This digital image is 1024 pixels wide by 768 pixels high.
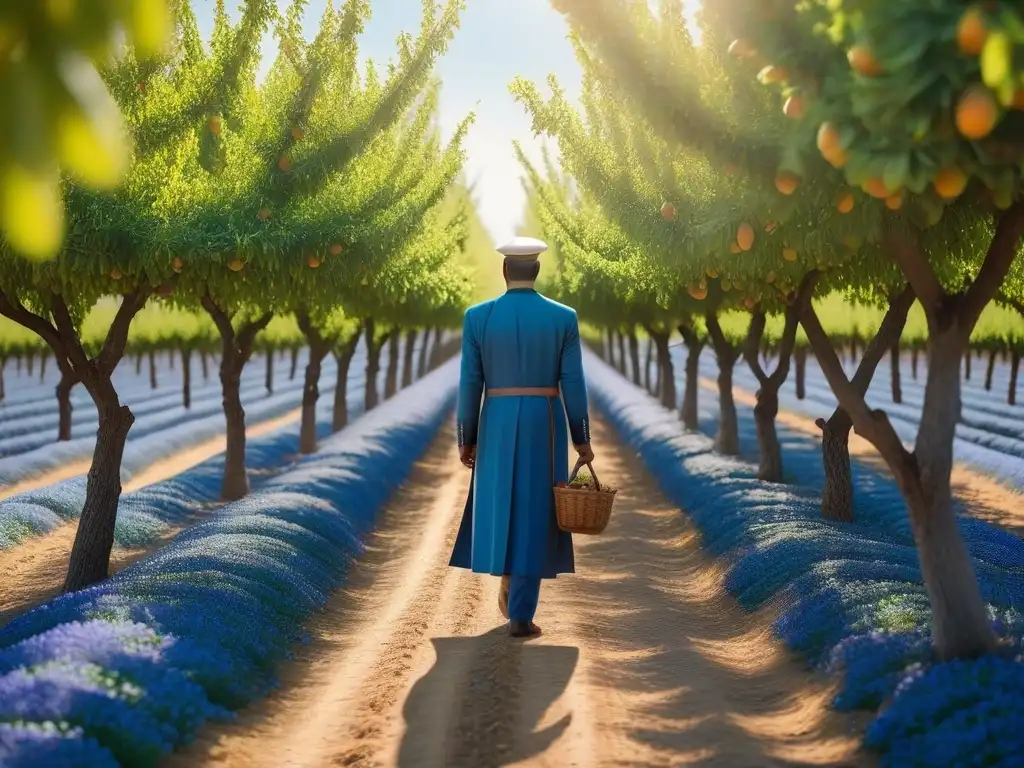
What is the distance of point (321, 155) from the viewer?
480 inches

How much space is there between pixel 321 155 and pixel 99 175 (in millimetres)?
10224

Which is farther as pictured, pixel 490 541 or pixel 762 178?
pixel 490 541

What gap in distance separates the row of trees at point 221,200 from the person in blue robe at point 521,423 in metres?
2.68

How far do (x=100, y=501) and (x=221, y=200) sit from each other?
3.20 metres

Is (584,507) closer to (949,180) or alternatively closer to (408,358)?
(949,180)

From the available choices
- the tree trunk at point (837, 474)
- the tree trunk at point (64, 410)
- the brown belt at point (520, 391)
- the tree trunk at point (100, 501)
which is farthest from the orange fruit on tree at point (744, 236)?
the tree trunk at point (64, 410)

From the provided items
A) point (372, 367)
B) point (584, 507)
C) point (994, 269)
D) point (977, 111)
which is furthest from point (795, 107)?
point (372, 367)

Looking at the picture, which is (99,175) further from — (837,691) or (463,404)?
(463,404)

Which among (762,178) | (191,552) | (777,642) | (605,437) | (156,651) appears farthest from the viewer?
(605,437)

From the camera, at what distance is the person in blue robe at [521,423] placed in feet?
29.6

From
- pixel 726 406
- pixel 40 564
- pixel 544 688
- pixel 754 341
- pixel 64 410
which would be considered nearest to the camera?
pixel 544 688

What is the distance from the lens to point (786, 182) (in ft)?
20.7

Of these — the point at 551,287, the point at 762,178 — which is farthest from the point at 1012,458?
the point at 551,287

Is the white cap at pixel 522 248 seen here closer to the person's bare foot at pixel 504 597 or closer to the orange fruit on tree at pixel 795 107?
the person's bare foot at pixel 504 597
